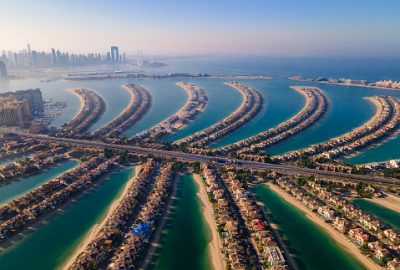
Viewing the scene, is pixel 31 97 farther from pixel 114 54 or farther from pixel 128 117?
pixel 114 54

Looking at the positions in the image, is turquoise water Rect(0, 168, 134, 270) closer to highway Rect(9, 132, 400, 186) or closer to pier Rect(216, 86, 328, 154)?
highway Rect(9, 132, 400, 186)

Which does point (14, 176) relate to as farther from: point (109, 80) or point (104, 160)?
point (109, 80)

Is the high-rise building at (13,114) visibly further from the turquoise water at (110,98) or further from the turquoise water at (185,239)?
the turquoise water at (185,239)

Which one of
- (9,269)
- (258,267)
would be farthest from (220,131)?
(9,269)

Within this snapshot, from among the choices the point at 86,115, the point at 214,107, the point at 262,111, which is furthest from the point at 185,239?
the point at 214,107

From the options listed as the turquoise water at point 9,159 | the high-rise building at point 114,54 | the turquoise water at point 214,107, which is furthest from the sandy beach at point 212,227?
the high-rise building at point 114,54
